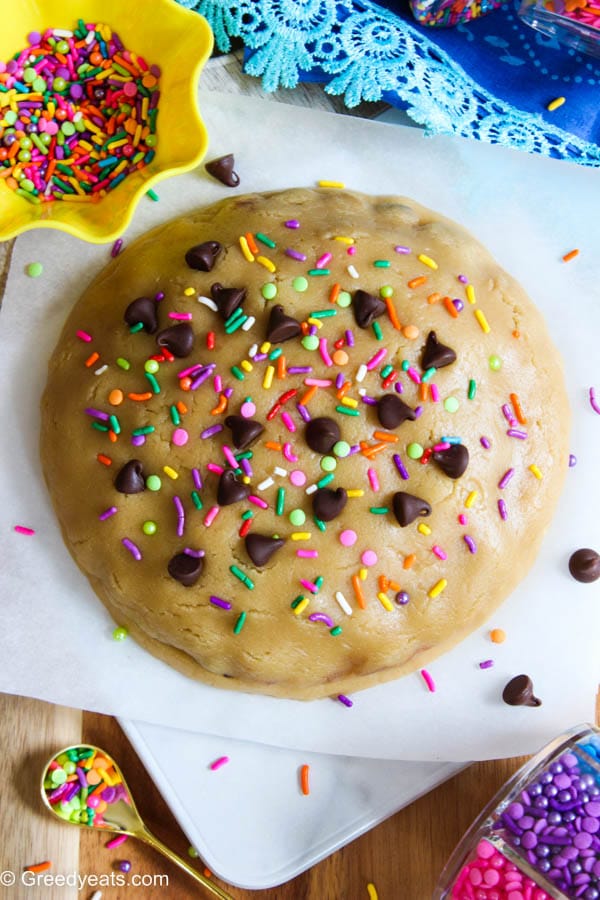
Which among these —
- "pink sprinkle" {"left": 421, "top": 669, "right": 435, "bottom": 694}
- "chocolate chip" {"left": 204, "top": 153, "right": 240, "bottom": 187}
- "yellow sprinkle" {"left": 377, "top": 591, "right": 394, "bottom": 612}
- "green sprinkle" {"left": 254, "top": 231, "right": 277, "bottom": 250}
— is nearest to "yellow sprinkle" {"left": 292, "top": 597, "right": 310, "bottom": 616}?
"yellow sprinkle" {"left": 377, "top": 591, "right": 394, "bottom": 612}

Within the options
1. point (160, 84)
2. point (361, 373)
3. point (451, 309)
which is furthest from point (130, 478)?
point (160, 84)

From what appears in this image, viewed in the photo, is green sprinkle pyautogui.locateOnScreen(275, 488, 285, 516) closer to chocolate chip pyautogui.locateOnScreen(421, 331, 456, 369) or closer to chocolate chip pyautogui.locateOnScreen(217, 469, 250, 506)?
chocolate chip pyautogui.locateOnScreen(217, 469, 250, 506)

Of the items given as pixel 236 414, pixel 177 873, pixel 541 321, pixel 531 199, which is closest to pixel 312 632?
pixel 236 414

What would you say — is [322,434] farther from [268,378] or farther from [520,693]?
[520,693]

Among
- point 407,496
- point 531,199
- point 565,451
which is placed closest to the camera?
point 407,496

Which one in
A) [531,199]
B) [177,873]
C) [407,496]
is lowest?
[177,873]

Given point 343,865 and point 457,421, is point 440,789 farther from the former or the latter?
point 457,421

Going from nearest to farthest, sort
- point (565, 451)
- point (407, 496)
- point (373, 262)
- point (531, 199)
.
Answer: point (407, 496) < point (373, 262) < point (565, 451) < point (531, 199)

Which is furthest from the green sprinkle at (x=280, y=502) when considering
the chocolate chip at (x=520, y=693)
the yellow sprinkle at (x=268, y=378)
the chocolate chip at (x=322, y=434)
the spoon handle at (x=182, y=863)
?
the spoon handle at (x=182, y=863)
